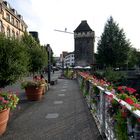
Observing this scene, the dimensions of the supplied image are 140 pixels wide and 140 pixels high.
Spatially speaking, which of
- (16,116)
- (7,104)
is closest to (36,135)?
(7,104)

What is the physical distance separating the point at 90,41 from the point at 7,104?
69.9 meters

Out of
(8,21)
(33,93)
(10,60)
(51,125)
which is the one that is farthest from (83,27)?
(51,125)

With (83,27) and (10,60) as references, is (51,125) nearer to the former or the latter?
(10,60)

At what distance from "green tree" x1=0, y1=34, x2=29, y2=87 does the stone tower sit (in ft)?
208

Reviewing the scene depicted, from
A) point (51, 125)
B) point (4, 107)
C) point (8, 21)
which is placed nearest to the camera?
point (4, 107)

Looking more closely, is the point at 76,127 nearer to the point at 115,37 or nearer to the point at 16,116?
the point at 16,116

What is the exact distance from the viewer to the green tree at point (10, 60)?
9.14m

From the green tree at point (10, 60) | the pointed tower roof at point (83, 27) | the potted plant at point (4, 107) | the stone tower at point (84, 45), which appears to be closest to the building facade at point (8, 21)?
the stone tower at point (84, 45)

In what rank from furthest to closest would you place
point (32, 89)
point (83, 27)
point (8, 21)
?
1. point (83, 27)
2. point (8, 21)
3. point (32, 89)

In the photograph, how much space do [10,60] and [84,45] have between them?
6612 centimetres

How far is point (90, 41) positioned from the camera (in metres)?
75.2

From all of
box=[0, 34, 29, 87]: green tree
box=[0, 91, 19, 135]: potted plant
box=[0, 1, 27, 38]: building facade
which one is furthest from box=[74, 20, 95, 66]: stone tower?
box=[0, 91, 19, 135]: potted plant

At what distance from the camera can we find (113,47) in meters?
47.3

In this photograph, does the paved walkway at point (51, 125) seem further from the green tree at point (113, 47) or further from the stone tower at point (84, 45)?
the stone tower at point (84, 45)
